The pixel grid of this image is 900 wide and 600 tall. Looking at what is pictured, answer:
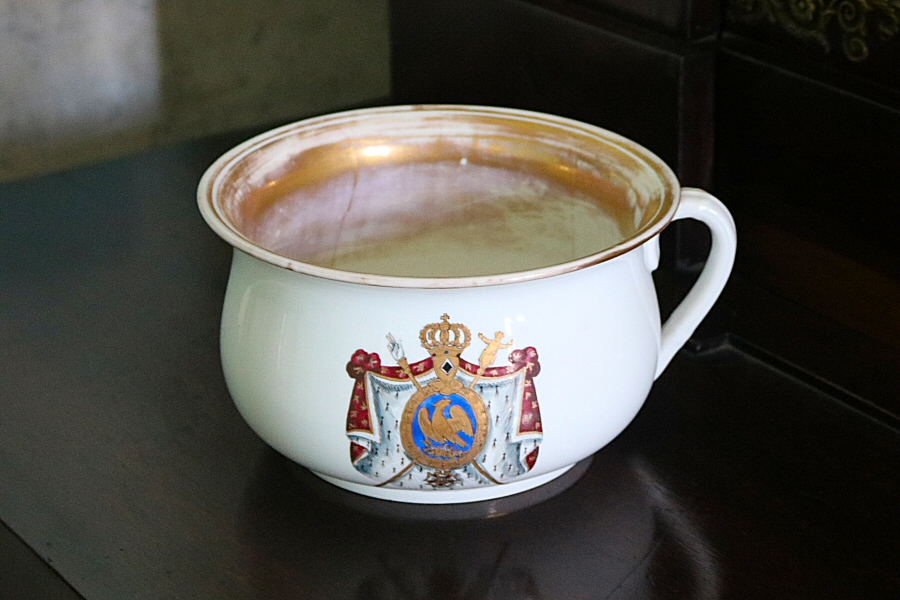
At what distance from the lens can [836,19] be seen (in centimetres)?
54

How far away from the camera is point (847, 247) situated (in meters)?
0.58

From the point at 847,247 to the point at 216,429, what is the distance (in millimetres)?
324

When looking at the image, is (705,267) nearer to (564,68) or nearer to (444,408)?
(444,408)

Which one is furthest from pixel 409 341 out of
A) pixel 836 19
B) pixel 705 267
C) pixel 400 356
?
pixel 836 19

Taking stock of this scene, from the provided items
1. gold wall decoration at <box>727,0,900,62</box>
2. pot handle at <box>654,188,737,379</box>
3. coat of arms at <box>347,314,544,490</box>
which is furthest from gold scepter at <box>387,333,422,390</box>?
gold wall decoration at <box>727,0,900,62</box>

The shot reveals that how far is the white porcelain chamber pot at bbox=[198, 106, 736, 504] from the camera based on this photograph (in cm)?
40

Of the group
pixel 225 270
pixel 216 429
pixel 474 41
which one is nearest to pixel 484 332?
pixel 216 429

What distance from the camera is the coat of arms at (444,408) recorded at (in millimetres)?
397

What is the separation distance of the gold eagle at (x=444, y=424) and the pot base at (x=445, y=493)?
4cm

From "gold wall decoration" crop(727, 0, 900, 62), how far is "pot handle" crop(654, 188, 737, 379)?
0.46ft

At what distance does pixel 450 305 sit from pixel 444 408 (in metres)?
0.04

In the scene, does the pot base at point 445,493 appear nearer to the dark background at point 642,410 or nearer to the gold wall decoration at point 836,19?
the dark background at point 642,410

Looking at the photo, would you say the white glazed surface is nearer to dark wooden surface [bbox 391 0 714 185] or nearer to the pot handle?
the pot handle

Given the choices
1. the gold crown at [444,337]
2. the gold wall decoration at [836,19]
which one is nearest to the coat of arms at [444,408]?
the gold crown at [444,337]
